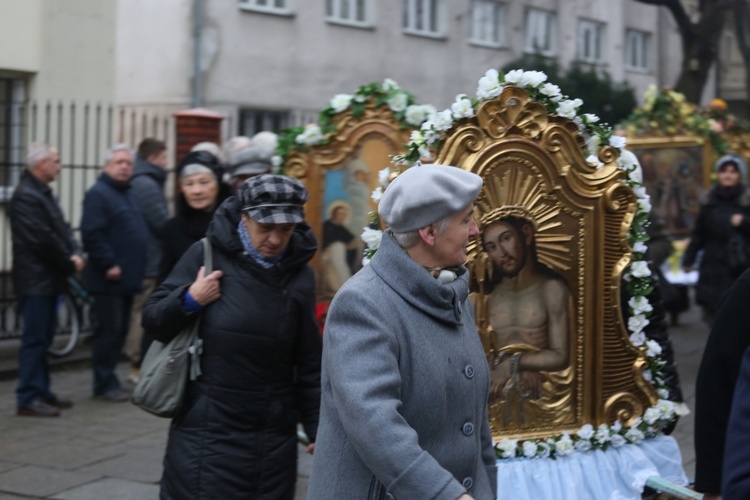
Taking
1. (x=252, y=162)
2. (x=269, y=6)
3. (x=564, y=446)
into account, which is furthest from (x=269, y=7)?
(x=564, y=446)

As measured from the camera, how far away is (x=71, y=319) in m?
11.0

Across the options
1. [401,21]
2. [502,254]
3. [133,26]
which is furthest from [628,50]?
[502,254]

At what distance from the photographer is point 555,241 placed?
15.5 ft

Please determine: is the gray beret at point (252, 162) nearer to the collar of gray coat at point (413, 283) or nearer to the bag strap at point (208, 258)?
the bag strap at point (208, 258)

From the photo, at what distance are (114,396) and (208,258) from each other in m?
5.00

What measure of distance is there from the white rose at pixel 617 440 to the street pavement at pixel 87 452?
7.01 ft

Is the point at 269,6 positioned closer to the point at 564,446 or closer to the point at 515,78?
the point at 515,78

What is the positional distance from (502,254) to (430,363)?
1.65 metres

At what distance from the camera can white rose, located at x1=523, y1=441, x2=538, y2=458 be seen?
4.64 meters

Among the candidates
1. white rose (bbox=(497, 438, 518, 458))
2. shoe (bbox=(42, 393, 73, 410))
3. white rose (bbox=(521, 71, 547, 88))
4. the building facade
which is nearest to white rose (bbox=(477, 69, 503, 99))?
white rose (bbox=(521, 71, 547, 88))

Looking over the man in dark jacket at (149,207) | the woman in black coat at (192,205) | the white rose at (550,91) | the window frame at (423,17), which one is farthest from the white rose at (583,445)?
the window frame at (423,17)

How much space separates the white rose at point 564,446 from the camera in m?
4.72

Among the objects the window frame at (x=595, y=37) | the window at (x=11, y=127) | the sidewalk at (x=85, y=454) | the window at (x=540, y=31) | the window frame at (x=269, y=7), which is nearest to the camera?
the sidewalk at (x=85, y=454)

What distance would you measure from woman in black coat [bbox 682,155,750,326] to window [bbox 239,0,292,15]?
11.3m
